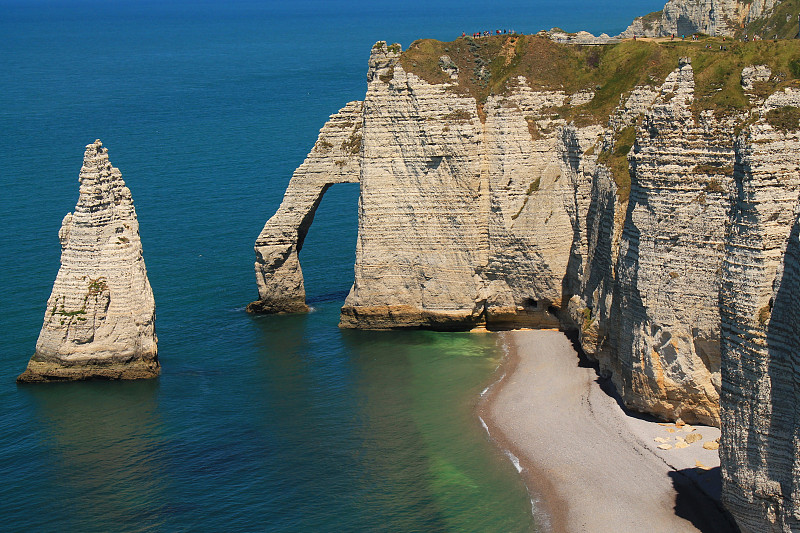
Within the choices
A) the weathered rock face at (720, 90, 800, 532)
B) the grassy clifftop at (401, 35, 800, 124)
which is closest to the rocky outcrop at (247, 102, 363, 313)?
the grassy clifftop at (401, 35, 800, 124)

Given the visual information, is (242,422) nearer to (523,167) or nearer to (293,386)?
(293,386)

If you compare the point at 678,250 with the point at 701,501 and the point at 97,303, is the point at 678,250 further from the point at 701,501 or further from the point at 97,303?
the point at 97,303

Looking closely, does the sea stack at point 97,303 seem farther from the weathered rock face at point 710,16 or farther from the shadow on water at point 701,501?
the weathered rock face at point 710,16

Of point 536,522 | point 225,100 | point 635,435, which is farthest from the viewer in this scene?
point 225,100

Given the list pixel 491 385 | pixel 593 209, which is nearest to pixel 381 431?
pixel 491 385

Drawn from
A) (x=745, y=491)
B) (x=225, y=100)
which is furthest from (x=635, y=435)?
(x=225, y=100)

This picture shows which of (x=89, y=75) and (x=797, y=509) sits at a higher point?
(x=89, y=75)

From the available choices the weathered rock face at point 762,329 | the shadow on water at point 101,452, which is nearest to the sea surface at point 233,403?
the shadow on water at point 101,452
